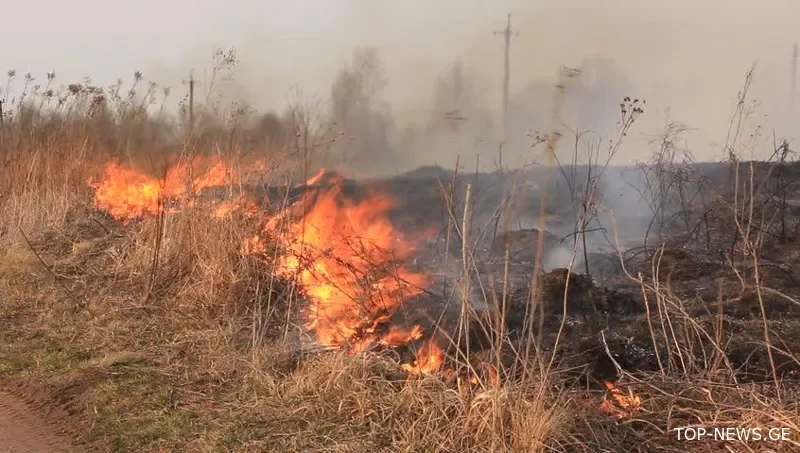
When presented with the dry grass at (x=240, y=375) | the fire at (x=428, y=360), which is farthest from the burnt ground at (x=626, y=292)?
the fire at (x=428, y=360)

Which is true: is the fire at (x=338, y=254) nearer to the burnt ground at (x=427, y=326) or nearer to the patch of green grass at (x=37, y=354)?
the burnt ground at (x=427, y=326)

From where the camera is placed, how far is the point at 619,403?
3.55 metres

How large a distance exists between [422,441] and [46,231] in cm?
763

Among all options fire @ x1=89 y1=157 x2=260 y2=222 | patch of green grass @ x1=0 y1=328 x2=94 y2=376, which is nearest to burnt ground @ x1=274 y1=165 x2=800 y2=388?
fire @ x1=89 y1=157 x2=260 y2=222

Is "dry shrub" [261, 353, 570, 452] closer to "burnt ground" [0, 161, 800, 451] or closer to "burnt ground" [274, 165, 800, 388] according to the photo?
"burnt ground" [0, 161, 800, 451]

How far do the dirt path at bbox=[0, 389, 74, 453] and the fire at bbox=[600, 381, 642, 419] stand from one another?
122 inches

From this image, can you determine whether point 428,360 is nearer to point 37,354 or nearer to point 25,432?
point 25,432

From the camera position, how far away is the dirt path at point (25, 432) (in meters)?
3.37

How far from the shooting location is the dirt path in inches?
133

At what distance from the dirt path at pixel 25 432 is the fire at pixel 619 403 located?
311 cm

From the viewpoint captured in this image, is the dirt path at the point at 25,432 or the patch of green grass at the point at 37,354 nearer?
the dirt path at the point at 25,432

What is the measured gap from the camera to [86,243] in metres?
8.16

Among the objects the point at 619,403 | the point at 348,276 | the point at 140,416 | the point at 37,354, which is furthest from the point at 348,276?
the point at 619,403

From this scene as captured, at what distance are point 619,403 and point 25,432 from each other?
142 inches
